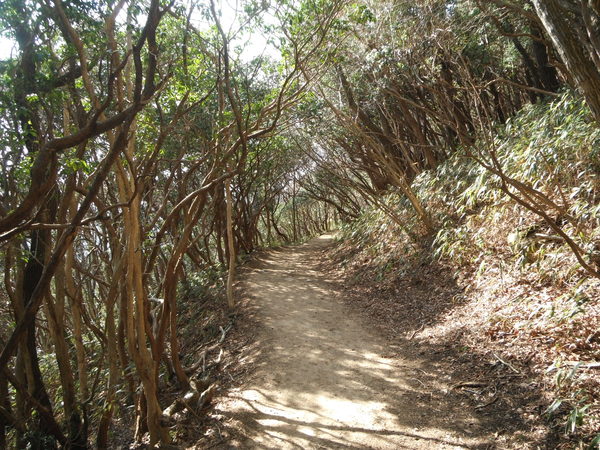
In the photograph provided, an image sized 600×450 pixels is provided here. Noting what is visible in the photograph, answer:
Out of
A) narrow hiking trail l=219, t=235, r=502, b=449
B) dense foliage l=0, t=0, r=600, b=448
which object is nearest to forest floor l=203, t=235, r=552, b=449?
narrow hiking trail l=219, t=235, r=502, b=449

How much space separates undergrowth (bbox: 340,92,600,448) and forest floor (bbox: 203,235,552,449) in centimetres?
35

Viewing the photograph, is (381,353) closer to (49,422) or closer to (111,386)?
(111,386)

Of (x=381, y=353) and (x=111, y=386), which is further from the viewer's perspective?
(x=381, y=353)

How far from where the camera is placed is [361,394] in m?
4.62

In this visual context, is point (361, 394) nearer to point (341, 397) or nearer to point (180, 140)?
point (341, 397)

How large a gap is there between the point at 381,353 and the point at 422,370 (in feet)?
2.84

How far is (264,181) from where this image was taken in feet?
54.5

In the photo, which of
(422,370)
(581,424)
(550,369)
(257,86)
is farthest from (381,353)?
(257,86)

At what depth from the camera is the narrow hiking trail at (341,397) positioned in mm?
3781

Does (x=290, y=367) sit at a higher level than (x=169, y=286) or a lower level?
lower

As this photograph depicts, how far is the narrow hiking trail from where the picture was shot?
12.4 ft

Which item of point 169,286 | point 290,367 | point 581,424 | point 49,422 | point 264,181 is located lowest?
point 581,424

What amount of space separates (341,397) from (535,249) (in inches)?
125

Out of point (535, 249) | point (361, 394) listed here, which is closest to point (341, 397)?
point (361, 394)
